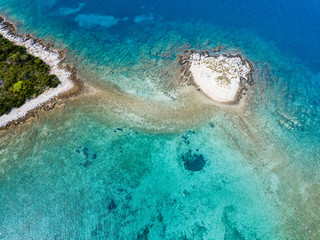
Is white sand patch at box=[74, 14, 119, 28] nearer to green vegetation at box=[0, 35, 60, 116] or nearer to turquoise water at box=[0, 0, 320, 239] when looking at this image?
turquoise water at box=[0, 0, 320, 239]

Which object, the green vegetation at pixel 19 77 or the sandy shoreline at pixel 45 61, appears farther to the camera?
the green vegetation at pixel 19 77

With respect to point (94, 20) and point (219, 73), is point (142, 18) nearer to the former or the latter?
point (94, 20)

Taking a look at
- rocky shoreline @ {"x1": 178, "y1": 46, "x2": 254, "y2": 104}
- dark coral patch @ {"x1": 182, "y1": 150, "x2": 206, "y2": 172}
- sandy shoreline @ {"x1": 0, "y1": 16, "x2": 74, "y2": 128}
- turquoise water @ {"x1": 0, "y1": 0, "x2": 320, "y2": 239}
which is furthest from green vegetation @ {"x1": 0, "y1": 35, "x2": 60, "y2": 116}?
dark coral patch @ {"x1": 182, "y1": 150, "x2": 206, "y2": 172}

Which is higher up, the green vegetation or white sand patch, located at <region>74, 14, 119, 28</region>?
white sand patch, located at <region>74, 14, 119, 28</region>

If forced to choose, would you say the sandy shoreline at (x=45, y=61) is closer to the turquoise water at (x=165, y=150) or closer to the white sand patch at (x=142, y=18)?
the turquoise water at (x=165, y=150)

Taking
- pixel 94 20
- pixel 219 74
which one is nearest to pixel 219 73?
pixel 219 74

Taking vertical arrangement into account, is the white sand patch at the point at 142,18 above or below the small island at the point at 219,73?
above

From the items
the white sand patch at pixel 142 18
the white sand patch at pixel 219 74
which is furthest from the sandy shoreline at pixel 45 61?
the white sand patch at pixel 219 74
